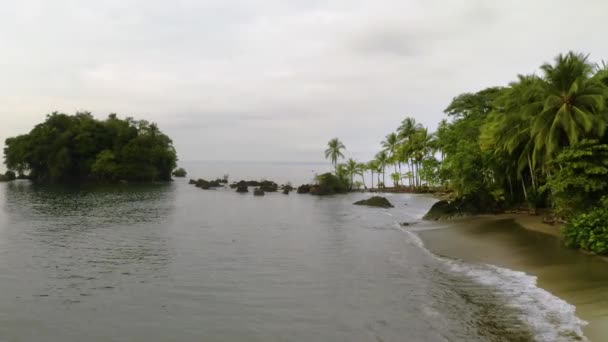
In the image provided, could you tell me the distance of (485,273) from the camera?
16.5 meters

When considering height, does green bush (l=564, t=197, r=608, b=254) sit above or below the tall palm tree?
below

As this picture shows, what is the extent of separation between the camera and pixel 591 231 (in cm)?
1808

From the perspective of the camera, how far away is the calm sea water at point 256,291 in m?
11.0

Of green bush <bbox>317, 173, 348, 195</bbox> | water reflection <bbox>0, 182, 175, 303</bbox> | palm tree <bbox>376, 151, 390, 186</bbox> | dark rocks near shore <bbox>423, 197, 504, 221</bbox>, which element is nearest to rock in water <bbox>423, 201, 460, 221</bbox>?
dark rocks near shore <bbox>423, 197, 504, 221</bbox>

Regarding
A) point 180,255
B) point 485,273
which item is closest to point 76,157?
point 180,255

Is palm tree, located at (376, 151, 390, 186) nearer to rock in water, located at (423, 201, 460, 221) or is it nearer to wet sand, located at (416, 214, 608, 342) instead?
rock in water, located at (423, 201, 460, 221)

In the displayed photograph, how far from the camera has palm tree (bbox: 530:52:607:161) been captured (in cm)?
2156

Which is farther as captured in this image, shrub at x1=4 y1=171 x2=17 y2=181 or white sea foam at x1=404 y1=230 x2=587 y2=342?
shrub at x1=4 y1=171 x2=17 y2=181

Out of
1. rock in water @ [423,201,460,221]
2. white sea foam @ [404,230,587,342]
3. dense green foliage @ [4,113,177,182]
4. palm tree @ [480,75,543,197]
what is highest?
dense green foliage @ [4,113,177,182]

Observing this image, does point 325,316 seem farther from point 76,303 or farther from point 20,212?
point 20,212

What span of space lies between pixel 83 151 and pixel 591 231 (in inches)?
3765

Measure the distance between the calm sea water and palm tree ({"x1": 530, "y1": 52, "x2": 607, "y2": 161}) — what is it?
32.0 ft

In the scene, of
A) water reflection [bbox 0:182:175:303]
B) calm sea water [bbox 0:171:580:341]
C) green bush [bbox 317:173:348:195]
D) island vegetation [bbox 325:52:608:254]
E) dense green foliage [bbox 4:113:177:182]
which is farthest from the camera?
dense green foliage [bbox 4:113:177:182]

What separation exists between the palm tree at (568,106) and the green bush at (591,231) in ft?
14.4
